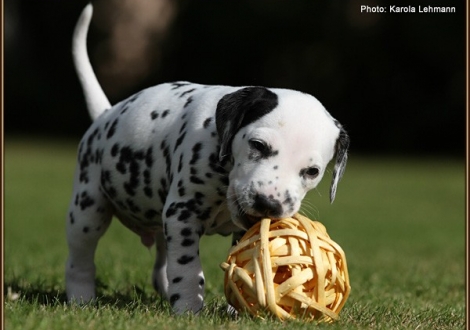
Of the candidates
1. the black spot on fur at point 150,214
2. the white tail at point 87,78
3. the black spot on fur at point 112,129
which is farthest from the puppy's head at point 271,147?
the white tail at point 87,78

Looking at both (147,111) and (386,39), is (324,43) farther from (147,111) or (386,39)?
(147,111)

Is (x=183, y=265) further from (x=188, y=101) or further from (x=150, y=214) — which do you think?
(x=188, y=101)

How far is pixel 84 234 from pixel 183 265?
1.24 meters

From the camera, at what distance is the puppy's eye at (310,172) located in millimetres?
4537

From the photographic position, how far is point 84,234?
587cm

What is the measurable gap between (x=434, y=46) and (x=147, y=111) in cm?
2329

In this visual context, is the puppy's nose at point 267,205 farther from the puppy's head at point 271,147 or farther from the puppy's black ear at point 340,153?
the puppy's black ear at point 340,153

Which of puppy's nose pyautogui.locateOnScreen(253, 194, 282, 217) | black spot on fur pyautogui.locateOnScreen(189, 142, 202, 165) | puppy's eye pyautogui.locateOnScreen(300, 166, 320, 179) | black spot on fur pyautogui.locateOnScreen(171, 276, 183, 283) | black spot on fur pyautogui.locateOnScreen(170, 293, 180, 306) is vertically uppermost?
black spot on fur pyautogui.locateOnScreen(189, 142, 202, 165)

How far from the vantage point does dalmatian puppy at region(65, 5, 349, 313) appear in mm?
4508

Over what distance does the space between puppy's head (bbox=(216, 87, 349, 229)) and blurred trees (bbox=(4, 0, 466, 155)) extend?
21.9 m

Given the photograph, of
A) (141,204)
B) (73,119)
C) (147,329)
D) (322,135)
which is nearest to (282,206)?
(322,135)

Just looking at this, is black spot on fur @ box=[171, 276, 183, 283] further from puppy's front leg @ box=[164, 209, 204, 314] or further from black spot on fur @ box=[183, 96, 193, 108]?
black spot on fur @ box=[183, 96, 193, 108]

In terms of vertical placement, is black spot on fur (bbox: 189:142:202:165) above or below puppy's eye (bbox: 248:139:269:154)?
below

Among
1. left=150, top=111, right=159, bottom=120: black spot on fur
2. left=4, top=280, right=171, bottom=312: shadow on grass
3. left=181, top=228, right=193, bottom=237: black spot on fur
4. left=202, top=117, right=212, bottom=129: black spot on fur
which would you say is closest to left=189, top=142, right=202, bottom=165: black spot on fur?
left=202, top=117, right=212, bottom=129: black spot on fur
